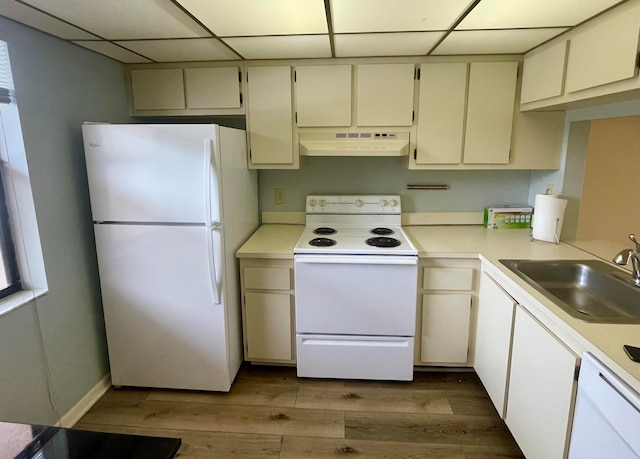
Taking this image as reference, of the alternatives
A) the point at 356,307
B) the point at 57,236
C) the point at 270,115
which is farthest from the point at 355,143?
the point at 57,236

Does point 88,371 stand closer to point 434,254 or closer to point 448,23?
point 434,254

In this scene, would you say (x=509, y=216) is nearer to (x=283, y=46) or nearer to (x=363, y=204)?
(x=363, y=204)

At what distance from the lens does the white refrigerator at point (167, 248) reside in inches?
76.5

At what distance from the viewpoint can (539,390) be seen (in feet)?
4.93

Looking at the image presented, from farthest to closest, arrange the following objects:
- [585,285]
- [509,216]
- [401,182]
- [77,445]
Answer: [401,182]
[509,216]
[585,285]
[77,445]

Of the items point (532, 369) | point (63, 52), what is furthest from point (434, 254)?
point (63, 52)

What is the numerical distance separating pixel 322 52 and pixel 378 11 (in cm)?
69

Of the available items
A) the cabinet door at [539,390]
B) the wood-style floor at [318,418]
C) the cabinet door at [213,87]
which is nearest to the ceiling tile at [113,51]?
the cabinet door at [213,87]

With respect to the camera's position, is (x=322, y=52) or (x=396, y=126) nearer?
(x=322, y=52)

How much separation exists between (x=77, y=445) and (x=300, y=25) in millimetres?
1817

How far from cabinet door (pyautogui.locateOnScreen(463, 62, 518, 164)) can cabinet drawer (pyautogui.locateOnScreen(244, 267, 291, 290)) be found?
1.43 meters

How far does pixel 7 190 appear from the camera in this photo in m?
1.71

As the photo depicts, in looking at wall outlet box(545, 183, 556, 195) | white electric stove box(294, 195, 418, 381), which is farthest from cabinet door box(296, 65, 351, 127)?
wall outlet box(545, 183, 556, 195)

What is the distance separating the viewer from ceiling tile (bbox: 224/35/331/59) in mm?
1967
